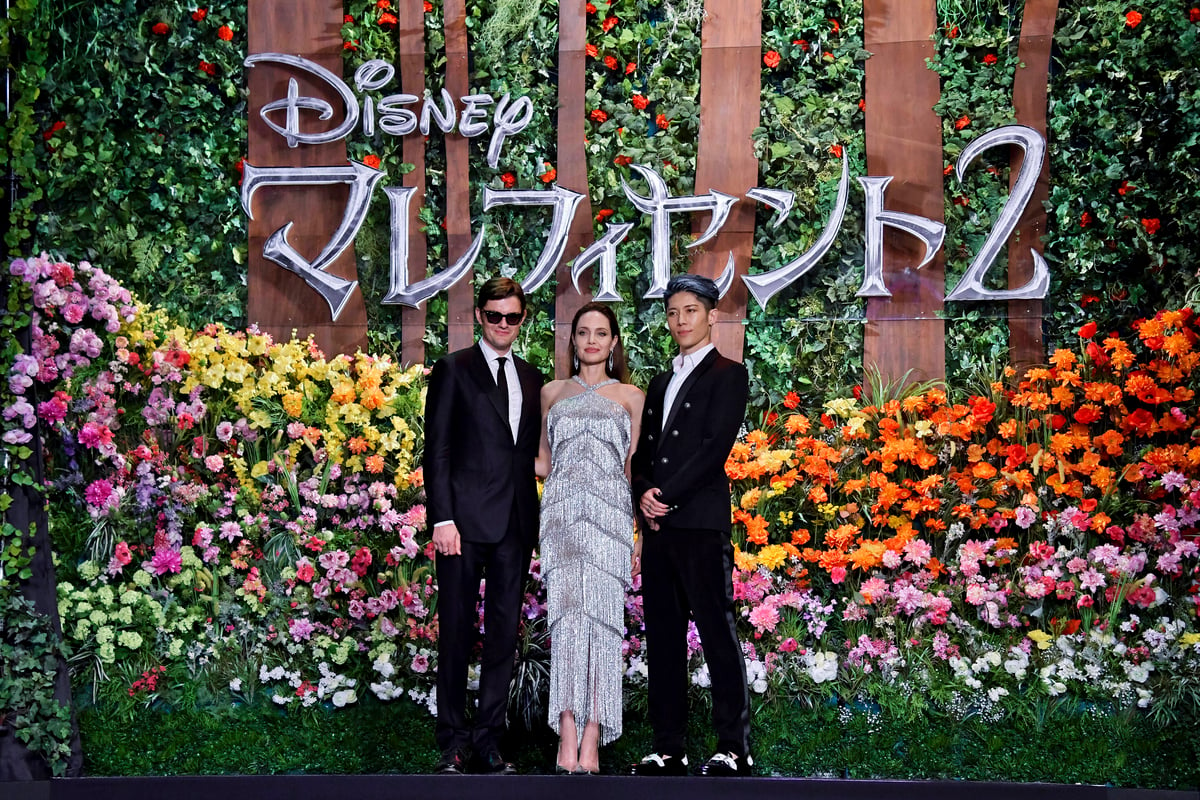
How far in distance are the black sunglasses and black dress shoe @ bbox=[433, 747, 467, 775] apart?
1332 millimetres

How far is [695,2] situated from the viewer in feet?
17.3

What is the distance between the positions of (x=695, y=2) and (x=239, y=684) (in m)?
3.41

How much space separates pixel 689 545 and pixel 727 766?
671 millimetres

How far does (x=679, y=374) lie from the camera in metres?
3.85

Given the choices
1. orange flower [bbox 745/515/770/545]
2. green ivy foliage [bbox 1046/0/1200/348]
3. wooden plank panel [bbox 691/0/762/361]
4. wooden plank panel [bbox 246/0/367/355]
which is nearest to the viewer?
orange flower [bbox 745/515/770/545]

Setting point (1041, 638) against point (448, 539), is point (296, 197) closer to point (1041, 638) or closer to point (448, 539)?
point (448, 539)

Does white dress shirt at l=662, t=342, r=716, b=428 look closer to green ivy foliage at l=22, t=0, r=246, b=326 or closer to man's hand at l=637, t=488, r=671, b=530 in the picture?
man's hand at l=637, t=488, r=671, b=530

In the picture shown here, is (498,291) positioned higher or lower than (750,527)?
higher

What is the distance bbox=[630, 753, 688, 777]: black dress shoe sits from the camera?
3645 mm

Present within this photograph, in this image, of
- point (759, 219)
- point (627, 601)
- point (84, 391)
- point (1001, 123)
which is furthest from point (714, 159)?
point (84, 391)

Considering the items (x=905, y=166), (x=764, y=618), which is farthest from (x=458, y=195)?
(x=764, y=618)

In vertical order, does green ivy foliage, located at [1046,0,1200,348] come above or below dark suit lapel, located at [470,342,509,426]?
above

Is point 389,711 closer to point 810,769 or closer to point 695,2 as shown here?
point 810,769

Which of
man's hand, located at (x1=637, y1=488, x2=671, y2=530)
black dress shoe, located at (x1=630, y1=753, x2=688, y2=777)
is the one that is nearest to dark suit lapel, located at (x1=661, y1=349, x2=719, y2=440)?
man's hand, located at (x1=637, y1=488, x2=671, y2=530)
